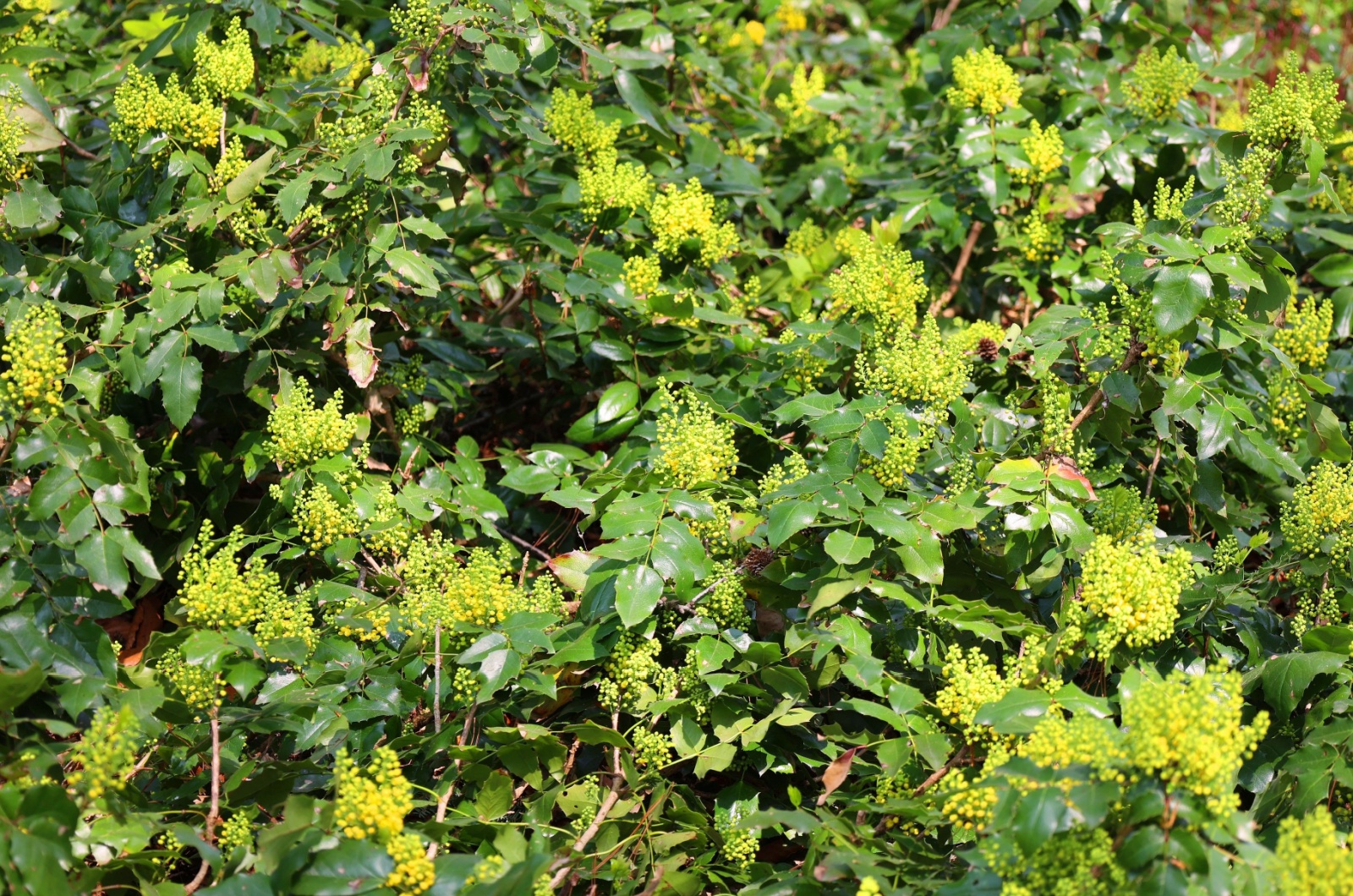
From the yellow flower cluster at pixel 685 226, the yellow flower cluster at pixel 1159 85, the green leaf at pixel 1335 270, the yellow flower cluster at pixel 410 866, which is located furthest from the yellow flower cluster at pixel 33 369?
the green leaf at pixel 1335 270

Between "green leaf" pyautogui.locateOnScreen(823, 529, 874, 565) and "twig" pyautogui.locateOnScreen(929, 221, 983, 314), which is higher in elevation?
"green leaf" pyautogui.locateOnScreen(823, 529, 874, 565)

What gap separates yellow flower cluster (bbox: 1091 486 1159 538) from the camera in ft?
7.93

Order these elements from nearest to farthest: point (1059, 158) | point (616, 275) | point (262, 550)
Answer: point (262, 550) → point (616, 275) → point (1059, 158)

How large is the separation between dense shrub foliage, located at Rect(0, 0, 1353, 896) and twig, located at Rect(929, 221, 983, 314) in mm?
13

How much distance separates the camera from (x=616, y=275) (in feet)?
9.65

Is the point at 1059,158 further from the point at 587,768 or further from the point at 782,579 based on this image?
the point at 587,768

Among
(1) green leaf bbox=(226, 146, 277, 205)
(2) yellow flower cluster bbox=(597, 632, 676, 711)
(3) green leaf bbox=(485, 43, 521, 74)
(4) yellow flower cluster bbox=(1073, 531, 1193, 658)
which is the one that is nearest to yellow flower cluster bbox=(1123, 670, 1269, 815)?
(4) yellow flower cluster bbox=(1073, 531, 1193, 658)

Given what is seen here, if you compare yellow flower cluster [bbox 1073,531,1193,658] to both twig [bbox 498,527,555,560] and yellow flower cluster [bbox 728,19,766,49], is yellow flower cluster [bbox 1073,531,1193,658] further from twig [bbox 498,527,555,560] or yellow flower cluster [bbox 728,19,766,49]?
A: yellow flower cluster [bbox 728,19,766,49]

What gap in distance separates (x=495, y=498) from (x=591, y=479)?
0.29m

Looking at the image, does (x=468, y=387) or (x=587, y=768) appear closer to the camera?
(x=587, y=768)

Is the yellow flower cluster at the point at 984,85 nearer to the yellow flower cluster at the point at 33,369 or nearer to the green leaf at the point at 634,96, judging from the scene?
the green leaf at the point at 634,96

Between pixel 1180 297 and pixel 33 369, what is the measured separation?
2134mm

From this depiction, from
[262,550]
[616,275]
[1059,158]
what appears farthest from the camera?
[1059,158]

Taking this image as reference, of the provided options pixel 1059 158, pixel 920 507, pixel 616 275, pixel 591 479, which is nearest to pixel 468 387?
pixel 616 275
